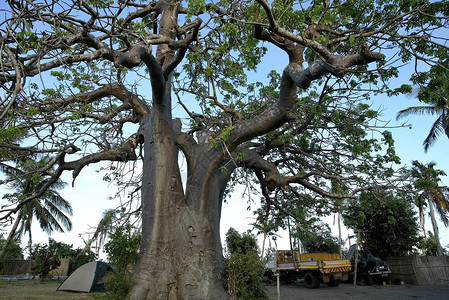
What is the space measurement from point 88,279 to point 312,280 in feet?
29.5

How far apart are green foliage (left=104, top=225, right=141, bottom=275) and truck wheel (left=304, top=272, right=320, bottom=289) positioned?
9603 mm

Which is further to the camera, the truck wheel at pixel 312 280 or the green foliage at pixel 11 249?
the green foliage at pixel 11 249

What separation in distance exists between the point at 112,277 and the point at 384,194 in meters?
6.57

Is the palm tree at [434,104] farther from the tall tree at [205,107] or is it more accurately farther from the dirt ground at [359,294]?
the dirt ground at [359,294]

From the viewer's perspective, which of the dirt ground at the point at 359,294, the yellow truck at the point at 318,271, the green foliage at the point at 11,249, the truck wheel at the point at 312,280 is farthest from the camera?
the green foliage at the point at 11,249

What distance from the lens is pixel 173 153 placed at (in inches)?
286

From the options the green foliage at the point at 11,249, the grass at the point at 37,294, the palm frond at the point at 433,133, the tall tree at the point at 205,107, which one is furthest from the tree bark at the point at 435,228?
the green foliage at the point at 11,249

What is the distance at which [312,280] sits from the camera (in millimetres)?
13648

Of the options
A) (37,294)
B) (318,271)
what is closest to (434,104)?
(318,271)

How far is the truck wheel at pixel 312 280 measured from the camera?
13525mm

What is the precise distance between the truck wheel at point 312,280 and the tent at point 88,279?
8379mm

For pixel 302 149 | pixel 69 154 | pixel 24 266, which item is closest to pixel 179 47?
pixel 69 154

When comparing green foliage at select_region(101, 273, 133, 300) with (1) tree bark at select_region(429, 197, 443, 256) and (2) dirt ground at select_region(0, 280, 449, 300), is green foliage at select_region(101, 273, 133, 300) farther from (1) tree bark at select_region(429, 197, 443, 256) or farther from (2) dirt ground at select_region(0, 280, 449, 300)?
(1) tree bark at select_region(429, 197, 443, 256)

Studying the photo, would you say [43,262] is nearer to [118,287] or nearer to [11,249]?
[11,249]
